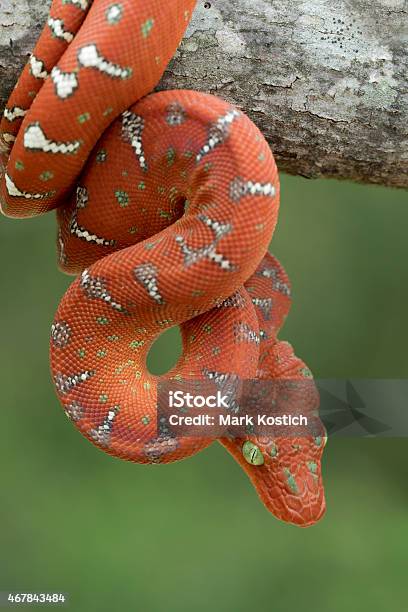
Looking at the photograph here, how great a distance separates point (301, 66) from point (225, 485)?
3.33 metres

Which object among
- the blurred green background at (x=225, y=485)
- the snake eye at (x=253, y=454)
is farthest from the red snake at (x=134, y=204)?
the blurred green background at (x=225, y=485)

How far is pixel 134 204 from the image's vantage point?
2.57 meters

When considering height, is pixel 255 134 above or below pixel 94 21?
below

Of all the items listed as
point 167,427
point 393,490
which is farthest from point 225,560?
point 167,427

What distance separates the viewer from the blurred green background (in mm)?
4730

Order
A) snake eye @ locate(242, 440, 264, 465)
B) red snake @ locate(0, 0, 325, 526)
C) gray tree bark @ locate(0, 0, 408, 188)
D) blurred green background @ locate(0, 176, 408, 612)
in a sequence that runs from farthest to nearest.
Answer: blurred green background @ locate(0, 176, 408, 612) < snake eye @ locate(242, 440, 264, 465) < gray tree bark @ locate(0, 0, 408, 188) < red snake @ locate(0, 0, 325, 526)

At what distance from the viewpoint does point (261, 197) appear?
90.0 inches

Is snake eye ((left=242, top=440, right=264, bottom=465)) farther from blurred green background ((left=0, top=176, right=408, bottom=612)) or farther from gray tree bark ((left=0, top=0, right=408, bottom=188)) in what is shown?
blurred green background ((left=0, top=176, right=408, bottom=612))

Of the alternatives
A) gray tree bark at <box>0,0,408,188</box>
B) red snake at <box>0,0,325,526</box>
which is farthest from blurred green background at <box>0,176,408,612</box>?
gray tree bark at <box>0,0,408,188</box>

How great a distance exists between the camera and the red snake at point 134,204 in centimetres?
229

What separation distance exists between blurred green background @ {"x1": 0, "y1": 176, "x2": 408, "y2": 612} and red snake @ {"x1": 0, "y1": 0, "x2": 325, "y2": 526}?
2.17 m

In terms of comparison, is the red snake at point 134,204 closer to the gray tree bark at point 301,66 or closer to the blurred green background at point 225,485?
the gray tree bark at point 301,66

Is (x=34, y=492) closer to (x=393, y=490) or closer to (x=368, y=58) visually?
(x=393, y=490)

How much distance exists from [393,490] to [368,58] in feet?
11.6
